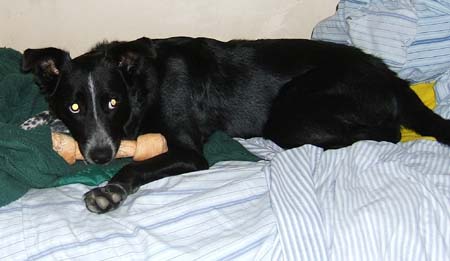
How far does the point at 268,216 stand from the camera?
2.12m

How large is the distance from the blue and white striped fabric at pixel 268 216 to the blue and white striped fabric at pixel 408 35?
0.82m

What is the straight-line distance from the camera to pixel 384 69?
2.90m

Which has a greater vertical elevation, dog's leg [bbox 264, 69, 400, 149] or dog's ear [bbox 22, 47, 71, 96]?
dog's ear [bbox 22, 47, 71, 96]

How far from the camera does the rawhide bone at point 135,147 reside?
251 cm

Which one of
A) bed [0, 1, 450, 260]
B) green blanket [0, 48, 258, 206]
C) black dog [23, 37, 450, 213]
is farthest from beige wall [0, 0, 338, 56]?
bed [0, 1, 450, 260]

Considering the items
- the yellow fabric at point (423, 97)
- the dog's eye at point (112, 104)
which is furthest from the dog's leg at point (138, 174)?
the yellow fabric at point (423, 97)

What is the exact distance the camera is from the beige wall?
3.50 meters

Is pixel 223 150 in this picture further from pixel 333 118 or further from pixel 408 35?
pixel 408 35

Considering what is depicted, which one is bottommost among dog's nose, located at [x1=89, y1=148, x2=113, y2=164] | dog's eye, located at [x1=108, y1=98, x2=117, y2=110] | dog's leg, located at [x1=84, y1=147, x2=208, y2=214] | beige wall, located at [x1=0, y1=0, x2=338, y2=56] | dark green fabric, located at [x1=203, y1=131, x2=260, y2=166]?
→ dark green fabric, located at [x1=203, y1=131, x2=260, y2=166]

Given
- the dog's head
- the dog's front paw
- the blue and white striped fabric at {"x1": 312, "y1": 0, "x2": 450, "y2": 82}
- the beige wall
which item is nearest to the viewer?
the dog's front paw

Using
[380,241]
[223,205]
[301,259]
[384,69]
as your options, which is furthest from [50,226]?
[384,69]

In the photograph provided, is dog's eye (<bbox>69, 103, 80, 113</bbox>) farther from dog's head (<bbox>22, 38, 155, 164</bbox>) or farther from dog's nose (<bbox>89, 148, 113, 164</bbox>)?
dog's nose (<bbox>89, 148, 113, 164</bbox>)

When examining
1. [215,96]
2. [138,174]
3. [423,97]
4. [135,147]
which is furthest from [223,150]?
[423,97]

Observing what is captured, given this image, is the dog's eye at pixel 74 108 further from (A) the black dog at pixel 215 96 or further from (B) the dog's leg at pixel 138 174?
(B) the dog's leg at pixel 138 174
